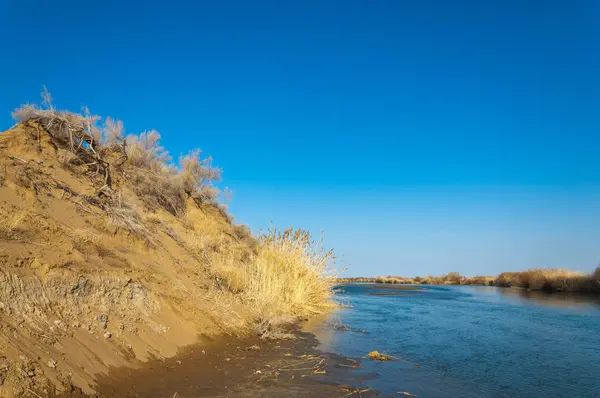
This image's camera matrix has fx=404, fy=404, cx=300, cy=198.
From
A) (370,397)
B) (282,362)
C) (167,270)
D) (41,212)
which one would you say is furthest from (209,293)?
(370,397)

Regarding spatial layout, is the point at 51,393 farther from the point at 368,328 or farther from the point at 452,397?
the point at 368,328

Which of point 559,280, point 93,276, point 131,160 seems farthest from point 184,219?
point 559,280

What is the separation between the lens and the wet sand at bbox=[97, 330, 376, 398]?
4627mm

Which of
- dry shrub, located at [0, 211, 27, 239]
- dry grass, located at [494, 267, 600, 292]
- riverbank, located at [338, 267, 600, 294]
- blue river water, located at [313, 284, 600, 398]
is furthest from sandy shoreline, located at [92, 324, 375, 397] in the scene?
dry grass, located at [494, 267, 600, 292]

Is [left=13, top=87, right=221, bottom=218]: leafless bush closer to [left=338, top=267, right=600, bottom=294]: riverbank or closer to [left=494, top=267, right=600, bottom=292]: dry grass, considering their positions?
[left=338, top=267, right=600, bottom=294]: riverbank

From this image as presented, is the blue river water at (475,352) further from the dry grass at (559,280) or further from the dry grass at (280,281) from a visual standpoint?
the dry grass at (559,280)

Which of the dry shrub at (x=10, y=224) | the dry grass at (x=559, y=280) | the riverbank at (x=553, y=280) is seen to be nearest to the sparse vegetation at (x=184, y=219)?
the dry shrub at (x=10, y=224)

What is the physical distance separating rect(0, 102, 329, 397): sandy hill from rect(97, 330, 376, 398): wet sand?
0.85ft

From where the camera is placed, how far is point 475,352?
8.20m

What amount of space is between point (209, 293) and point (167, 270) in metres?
1.04

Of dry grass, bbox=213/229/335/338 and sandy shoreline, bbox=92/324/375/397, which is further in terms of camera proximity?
dry grass, bbox=213/229/335/338

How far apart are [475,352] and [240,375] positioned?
5208 mm

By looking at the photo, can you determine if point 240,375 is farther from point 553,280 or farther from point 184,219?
point 553,280

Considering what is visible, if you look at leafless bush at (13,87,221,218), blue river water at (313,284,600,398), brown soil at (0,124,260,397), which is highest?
leafless bush at (13,87,221,218)
